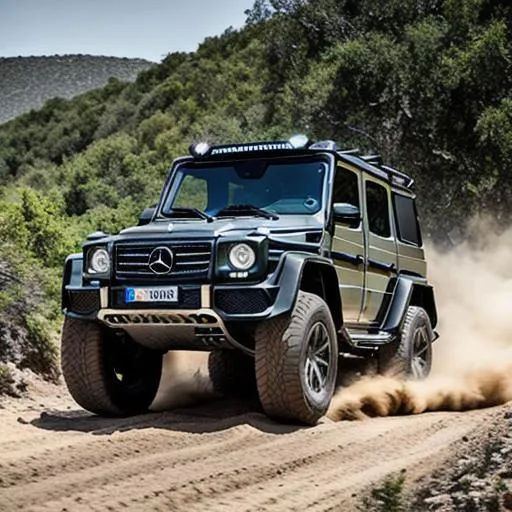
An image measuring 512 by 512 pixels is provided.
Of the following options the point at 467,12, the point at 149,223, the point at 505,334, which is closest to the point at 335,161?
the point at 149,223

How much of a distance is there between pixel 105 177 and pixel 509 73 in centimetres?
2030

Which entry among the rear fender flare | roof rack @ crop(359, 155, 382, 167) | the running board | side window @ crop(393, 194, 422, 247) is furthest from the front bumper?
side window @ crop(393, 194, 422, 247)

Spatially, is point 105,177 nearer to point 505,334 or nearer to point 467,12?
point 467,12

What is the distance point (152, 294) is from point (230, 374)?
239cm

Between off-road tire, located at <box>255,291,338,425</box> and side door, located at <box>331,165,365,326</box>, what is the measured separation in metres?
1.13

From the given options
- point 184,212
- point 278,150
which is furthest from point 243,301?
point 278,150

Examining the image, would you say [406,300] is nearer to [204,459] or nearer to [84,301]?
[84,301]

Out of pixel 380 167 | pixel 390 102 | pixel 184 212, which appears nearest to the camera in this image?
pixel 184 212

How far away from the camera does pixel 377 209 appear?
29.9ft

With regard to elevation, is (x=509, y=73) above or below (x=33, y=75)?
below

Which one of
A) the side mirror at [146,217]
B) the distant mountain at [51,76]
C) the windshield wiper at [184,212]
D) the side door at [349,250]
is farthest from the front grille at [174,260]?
the distant mountain at [51,76]

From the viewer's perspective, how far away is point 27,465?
504 centimetres

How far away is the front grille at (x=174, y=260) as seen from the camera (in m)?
6.65

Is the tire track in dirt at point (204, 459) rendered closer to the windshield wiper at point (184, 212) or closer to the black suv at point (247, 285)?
the black suv at point (247, 285)
